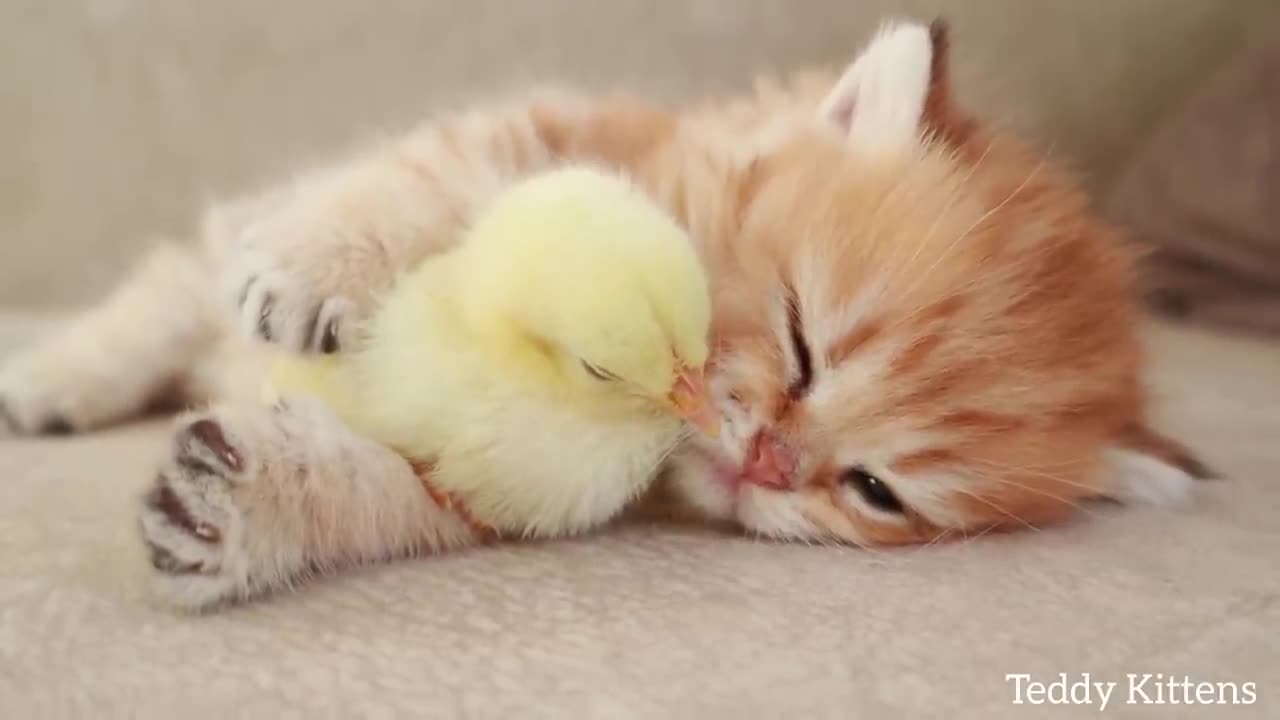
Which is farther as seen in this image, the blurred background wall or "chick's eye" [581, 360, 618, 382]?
the blurred background wall

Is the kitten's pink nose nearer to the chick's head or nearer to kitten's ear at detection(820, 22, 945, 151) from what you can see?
the chick's head

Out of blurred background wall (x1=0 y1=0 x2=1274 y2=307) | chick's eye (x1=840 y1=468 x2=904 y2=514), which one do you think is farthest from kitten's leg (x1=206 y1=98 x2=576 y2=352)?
blurred background wall (x1=0 y1=0 x2=1274 y2=307)

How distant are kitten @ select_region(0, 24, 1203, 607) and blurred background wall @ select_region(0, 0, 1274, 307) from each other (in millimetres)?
907

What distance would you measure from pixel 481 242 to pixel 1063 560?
1.48 feet

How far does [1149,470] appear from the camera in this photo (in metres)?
0.92

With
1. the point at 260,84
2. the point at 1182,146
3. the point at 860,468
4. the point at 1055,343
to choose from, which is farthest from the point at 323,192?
the point at 1182,146

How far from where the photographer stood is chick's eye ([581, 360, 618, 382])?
698mm

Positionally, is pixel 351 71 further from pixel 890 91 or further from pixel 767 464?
pixel 767 464

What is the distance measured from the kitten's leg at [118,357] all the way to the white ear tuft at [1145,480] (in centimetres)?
93

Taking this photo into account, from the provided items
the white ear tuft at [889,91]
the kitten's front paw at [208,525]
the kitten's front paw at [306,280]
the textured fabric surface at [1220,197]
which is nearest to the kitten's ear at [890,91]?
the white ear tuft at [889,91]

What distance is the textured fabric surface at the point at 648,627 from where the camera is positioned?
1.88 ft

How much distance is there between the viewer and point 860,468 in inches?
33.2

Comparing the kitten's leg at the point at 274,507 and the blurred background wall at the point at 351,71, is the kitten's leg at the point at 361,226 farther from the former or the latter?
the blurred background wall at the point at 351,71

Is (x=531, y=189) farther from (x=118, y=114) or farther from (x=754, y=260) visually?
(x=118, y=114)
